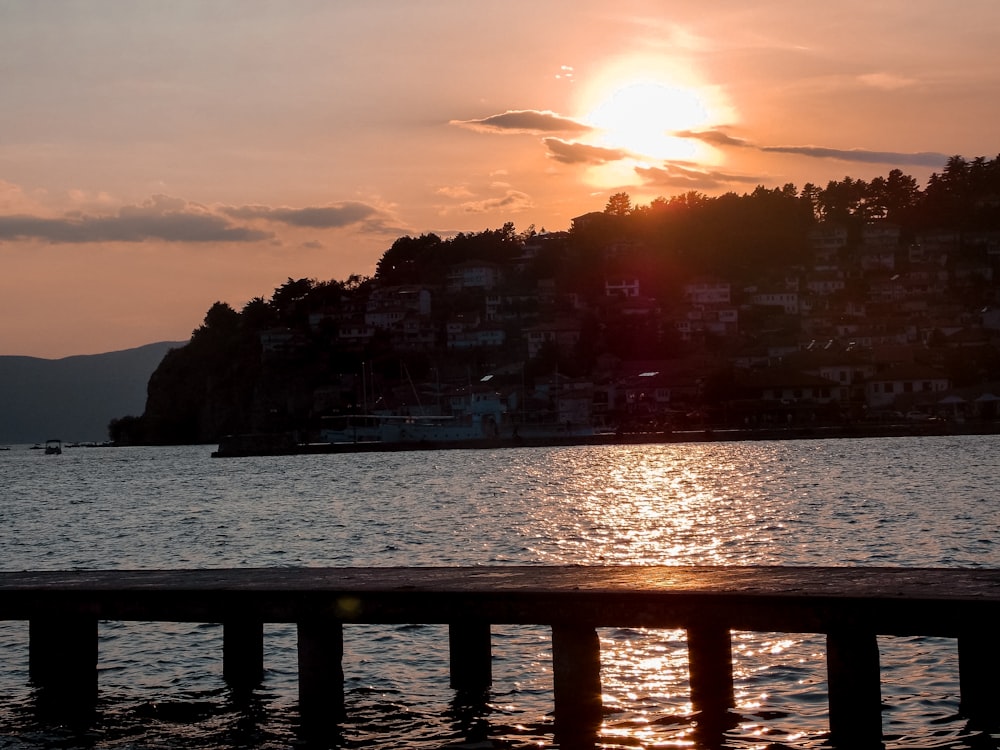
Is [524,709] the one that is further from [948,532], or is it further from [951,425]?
[951,425]

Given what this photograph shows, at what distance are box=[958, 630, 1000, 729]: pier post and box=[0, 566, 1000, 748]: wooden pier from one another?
0.02 meters

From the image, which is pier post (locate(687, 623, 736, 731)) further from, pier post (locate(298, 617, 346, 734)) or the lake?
pier post (locate(298, 617, 346, 734))

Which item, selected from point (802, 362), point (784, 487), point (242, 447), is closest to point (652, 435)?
point (802, 362)

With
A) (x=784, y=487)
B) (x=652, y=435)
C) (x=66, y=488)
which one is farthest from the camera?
(x=652, y=435)

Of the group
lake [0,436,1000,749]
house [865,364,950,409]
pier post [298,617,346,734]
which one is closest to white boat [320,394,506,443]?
house [865,364,950,409]

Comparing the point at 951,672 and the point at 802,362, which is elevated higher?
the point at 802,362

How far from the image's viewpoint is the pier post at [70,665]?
18.9 m

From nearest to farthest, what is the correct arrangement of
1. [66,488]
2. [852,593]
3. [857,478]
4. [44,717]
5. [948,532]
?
[852,593], [44,717], [948,532], [857,478], [66,488]

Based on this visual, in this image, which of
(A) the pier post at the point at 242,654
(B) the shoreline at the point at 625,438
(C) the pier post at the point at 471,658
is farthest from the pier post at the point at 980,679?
(B) the shoreline at the point at 625,438

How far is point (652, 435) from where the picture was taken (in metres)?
160

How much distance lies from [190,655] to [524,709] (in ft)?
23.3

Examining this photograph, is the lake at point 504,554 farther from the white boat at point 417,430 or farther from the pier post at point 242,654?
the white boat at point 417,430

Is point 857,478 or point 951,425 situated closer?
point 857,478

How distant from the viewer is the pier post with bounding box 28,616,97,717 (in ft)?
62.0
